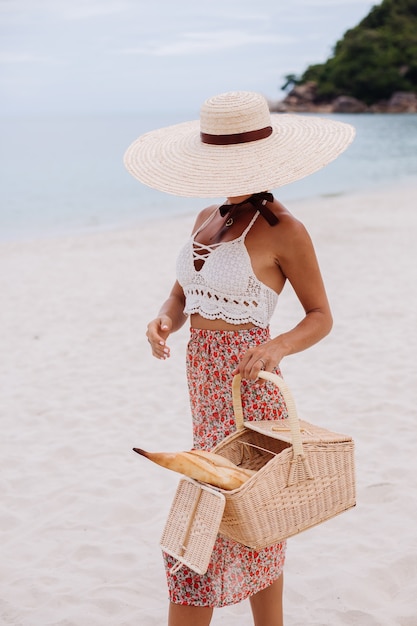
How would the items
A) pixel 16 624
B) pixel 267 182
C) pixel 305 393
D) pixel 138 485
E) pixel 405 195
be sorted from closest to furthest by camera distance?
pixel 267 182 → pixel 16 624 → pixel 138 485 → pixel 305 393 → pixel 405 195

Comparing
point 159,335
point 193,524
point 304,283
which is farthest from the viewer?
point 159,335

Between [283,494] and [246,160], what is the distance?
3.09ft

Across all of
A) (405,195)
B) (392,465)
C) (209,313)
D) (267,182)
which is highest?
(267,182)

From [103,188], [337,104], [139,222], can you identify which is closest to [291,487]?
[139,222]

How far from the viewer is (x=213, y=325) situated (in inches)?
92.1

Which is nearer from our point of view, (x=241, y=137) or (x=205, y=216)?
(x=241, y=137)

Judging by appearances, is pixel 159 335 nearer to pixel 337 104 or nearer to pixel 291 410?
pixel 291 410

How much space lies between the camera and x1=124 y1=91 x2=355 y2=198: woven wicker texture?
7.37ft

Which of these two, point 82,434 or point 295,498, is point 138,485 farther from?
point 295,498

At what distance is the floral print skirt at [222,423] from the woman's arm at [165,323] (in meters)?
0.09

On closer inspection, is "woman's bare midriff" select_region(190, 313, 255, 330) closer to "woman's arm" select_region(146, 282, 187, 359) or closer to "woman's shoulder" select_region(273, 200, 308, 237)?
"woman's arm" select_region(146, 282, 187, 359)

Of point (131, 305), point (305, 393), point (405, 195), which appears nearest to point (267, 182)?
point (305, 393)

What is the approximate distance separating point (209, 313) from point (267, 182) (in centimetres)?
41

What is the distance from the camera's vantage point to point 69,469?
15.1ft
